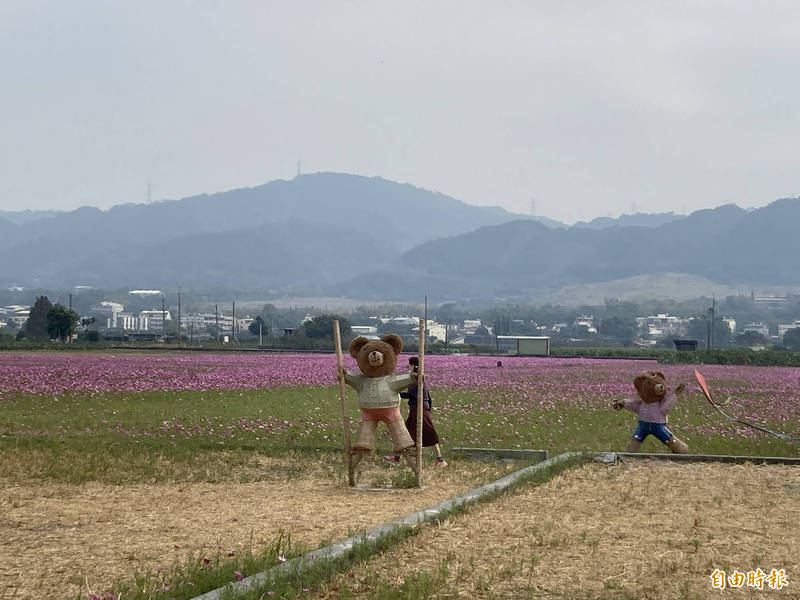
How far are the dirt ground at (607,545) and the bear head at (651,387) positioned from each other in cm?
281

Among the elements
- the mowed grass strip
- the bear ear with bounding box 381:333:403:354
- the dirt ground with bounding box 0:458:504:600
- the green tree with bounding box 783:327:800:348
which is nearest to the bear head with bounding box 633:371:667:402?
the mowed grass strip

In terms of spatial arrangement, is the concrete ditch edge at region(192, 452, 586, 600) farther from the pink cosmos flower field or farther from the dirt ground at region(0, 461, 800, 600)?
the pink cosmos flower field

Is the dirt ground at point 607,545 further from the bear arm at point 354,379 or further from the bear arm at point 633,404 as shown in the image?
the bear arm at point 633,404

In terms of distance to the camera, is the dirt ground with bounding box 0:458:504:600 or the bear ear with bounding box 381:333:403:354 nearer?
the dirt ground with bounding box 0:458:504:600

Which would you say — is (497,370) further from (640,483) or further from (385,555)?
(385,555)

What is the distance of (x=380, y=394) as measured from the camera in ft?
44.2

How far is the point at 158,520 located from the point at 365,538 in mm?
2666

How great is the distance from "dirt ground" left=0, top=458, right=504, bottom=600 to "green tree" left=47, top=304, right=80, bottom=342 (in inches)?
2782

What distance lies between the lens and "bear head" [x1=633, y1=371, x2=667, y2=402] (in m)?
15.8

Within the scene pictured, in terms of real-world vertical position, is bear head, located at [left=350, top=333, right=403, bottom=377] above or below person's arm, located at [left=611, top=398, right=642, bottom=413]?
above

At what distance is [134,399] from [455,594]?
1869 centimetres

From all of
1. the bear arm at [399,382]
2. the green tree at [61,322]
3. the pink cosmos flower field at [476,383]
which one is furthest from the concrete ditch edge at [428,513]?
the green tree at [61,322]

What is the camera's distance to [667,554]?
880 cm

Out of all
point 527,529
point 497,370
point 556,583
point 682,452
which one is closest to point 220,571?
point 556,583
